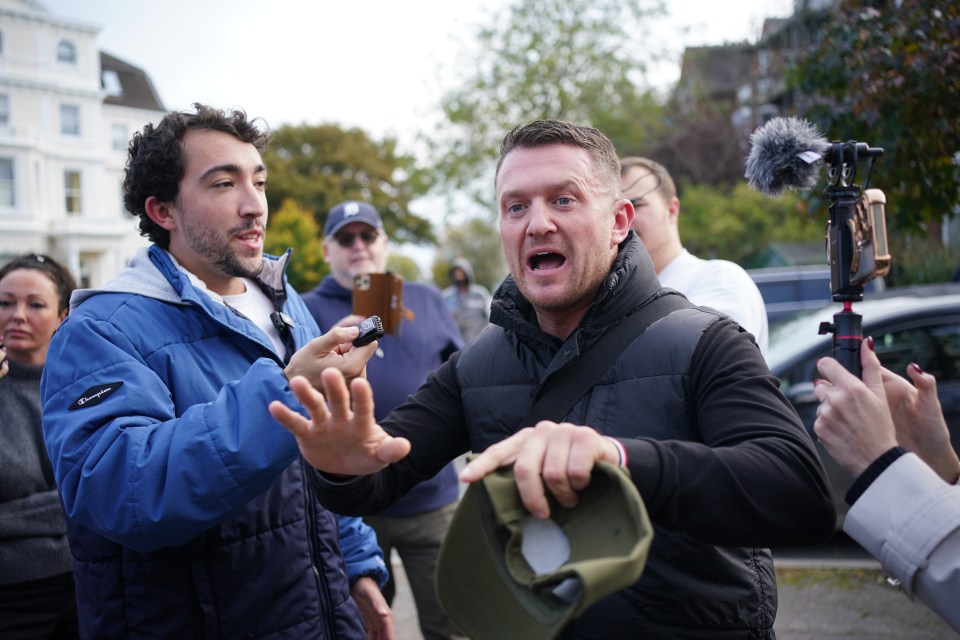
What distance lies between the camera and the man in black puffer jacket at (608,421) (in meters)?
1.53

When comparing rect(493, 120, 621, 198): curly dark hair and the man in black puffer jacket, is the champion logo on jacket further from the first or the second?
rect(493, 120, 621, 198): curly dark hair

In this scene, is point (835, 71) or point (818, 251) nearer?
point (835, 71)

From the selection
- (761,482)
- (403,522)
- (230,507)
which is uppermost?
(761,482)

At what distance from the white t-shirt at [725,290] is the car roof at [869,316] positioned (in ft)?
7.53

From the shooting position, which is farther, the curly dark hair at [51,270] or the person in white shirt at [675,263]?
A: the curly dark hair at [51,270]

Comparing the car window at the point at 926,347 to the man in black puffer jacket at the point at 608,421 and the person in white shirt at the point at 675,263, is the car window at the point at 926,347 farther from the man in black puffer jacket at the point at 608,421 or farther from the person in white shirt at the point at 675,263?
the man in black puffer jacket at the point at 608,421

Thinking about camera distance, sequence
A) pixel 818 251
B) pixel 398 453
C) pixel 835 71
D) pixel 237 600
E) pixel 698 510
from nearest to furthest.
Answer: pixel 698 510, pixel 398 453, pixel 237 600, pixel 835 71, pixel 818 251

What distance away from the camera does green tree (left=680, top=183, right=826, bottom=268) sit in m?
Answer: 24.7

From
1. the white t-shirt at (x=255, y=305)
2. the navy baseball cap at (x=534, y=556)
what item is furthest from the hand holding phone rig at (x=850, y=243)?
the white t-shirt at (x=255, y=305)

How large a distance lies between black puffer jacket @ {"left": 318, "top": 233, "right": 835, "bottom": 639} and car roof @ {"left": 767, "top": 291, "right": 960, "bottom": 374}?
13.2 feet

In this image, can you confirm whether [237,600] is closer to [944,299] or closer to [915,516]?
[915,516]

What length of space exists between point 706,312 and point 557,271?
399 mm

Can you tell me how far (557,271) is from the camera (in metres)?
2.08

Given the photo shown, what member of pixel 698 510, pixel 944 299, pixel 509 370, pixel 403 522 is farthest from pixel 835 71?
pixel 698 510
